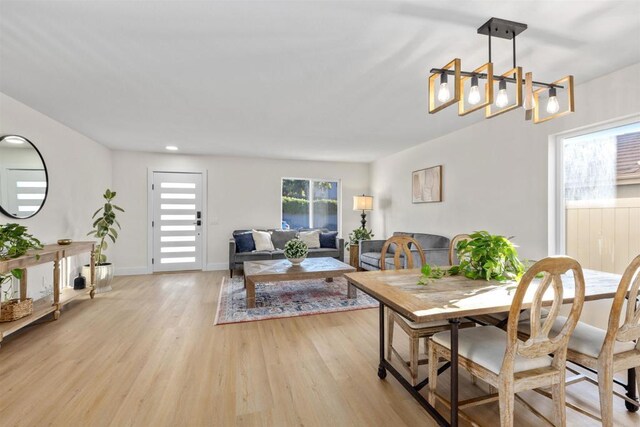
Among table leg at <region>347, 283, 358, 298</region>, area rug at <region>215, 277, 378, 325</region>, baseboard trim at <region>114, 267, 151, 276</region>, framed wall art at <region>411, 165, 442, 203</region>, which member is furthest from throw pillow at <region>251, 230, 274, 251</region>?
framed wall art at <region>411, 165, 442, 203</region>

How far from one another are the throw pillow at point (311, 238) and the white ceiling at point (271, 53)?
102 inches

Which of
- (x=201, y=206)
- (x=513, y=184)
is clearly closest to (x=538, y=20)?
(x=513, y=184)

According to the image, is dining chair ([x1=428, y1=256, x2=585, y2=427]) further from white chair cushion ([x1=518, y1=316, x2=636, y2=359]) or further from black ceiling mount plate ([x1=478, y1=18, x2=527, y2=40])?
black ceiling mount plate ([x1=478, y1=18, x2=527, y2=40])

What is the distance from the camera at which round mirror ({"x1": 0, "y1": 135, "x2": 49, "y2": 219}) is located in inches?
113

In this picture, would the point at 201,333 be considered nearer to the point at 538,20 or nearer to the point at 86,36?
the point at 86,36

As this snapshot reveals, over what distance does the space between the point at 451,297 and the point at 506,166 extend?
2.63m

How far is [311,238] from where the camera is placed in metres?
5.71

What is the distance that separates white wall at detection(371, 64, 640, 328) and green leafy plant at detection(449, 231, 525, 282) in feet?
5.02

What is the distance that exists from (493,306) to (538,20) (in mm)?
1700

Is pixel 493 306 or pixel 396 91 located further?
pixel 396 91

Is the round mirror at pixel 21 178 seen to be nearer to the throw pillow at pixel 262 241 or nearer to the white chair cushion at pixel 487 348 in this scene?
the throw pillow at pixel 262 241

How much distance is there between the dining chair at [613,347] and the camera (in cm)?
141

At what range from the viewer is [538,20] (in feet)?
5.78

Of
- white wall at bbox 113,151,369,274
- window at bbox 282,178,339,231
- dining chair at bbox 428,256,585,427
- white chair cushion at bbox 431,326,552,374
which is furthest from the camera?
window at bbox 282,178,339,231
